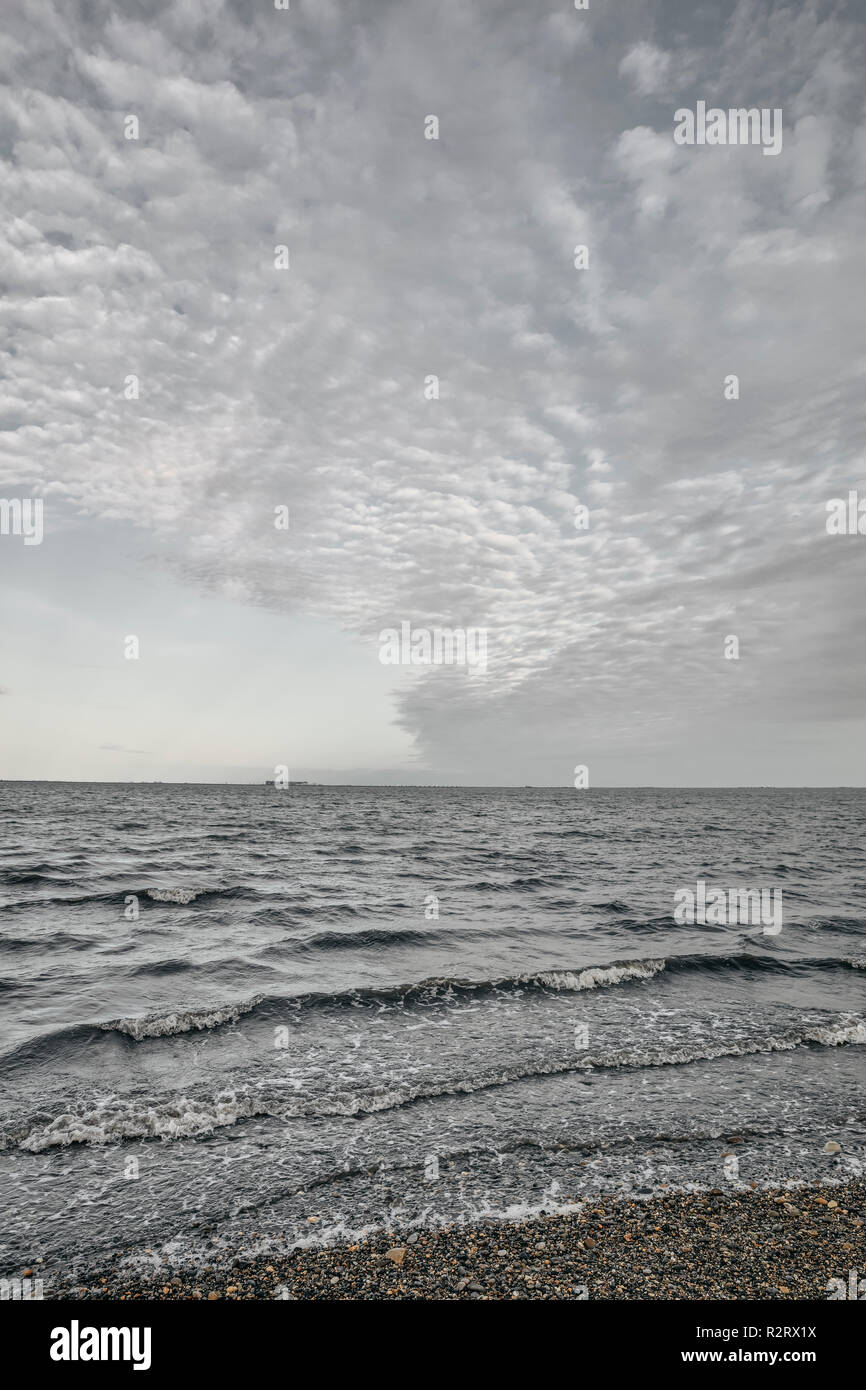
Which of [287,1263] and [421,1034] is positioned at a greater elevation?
[287,1263]

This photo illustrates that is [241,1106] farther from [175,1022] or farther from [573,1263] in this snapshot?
[573,1263]

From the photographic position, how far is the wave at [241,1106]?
8.59 meters

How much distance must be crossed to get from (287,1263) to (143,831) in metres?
53.6

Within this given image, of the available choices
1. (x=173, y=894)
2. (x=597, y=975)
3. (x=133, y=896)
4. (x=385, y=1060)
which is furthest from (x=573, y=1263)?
(x=133, y=896)

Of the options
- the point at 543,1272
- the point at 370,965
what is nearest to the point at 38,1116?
the point at 543,1272

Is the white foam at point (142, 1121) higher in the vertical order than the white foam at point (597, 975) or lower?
higher

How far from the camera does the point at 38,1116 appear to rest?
8.95 meters

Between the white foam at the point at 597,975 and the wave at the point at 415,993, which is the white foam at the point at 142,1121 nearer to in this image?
the wave at the point at 415,993

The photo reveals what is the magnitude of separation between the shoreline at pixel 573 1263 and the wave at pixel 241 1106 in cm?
300

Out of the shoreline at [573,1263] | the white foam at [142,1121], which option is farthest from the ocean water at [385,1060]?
the shoreline at [573,1263]

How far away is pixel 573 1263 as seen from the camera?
5.93m

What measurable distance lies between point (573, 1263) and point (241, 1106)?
17.4 ft

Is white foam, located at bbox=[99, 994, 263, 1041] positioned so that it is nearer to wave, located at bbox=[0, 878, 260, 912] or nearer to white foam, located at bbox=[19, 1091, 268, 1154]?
white foam, located at bbox=[19, 1091, 268, 1154]
